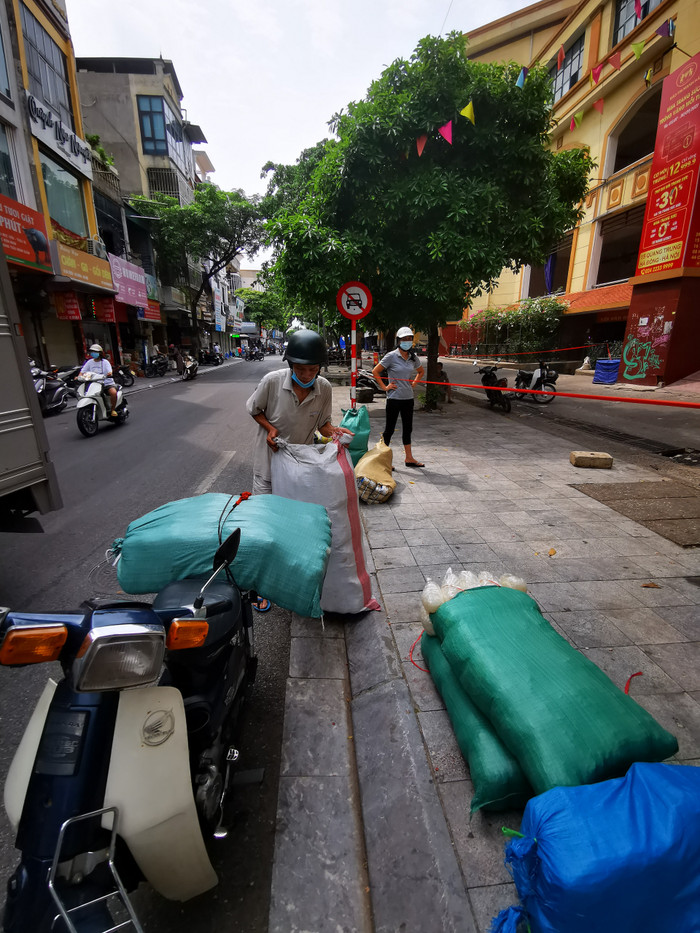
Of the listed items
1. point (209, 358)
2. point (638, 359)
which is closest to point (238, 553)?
point (638, 359)

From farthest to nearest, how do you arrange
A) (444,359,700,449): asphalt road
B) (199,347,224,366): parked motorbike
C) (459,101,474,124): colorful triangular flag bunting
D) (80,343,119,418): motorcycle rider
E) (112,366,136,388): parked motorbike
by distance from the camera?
1. (199,347,224,366): parked motorbike
2. (112,366,136,388): parked motorbike
3. (80,343,119,418): motorcycle rider
4. (444,359,700,449): asphalt road
5. (459,101,474,124): colorful triangular flag bunting

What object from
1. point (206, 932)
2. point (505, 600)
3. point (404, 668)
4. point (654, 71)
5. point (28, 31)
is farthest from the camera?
point (654, 71)

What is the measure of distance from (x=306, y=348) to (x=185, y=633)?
6.06 ft

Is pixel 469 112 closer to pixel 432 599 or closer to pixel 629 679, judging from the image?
pixel 432 599

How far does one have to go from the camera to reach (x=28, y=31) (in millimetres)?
14188

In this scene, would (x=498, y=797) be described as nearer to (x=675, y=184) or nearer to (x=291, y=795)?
(x=291, y=795)

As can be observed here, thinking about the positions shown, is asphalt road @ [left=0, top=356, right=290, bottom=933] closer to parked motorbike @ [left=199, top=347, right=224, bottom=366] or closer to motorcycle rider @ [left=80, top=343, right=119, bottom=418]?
motorcycle rider @ [left=80, top=343, right=119, bottom=418]

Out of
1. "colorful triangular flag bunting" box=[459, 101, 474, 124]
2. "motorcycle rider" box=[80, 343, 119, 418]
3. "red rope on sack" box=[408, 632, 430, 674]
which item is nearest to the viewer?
"red rope on sack" box=[408, 632, 430, 674]

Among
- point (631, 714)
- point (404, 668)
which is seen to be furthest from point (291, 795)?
point (631, 714)

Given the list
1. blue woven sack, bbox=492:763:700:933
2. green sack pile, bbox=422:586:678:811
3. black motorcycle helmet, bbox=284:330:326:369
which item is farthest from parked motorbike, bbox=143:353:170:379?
blue woven sack, bbox=492:763:700:933

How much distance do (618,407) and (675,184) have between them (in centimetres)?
676

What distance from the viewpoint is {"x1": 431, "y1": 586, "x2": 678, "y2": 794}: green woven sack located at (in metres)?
1.41

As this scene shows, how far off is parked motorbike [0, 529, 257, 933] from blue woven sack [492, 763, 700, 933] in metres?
0.90

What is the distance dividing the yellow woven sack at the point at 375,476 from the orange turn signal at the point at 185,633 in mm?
3466
